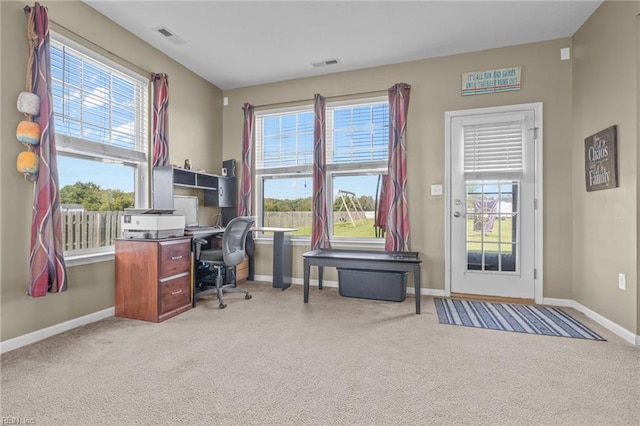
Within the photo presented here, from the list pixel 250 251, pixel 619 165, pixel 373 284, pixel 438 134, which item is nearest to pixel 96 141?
pixel 250 251

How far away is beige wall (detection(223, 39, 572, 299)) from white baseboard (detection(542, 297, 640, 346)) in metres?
0.08

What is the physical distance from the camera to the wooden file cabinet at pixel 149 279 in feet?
9.17

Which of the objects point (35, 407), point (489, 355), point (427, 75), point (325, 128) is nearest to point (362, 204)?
point (325, 128)

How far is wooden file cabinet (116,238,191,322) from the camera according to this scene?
9.17 ft

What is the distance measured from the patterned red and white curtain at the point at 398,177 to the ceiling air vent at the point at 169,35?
248 cm

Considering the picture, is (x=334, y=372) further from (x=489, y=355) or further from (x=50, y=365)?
(x=50, y=365)

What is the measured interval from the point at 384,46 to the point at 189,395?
367 centimetres

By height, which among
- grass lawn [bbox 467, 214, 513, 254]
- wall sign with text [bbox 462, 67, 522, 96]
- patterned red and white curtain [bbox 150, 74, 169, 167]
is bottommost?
grass lawn [bbox 467, 214, 513, 254]

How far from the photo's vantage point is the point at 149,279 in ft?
9.26

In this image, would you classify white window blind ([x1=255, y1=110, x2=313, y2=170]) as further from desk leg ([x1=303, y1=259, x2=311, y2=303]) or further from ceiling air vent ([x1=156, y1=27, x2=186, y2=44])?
desk leg ([x1=303, y1=259, x2=311, y2=303])

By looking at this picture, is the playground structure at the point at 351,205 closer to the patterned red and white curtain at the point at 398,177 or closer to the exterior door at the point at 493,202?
the patterned red and white curtain at the point at 398,177

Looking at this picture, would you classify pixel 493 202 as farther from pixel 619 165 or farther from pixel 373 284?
pixel 373 284

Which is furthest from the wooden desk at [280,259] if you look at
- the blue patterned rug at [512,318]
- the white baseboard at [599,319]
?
the white baseboard at [599,319]

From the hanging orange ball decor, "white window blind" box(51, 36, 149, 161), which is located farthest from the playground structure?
the hanging orange ball decor
